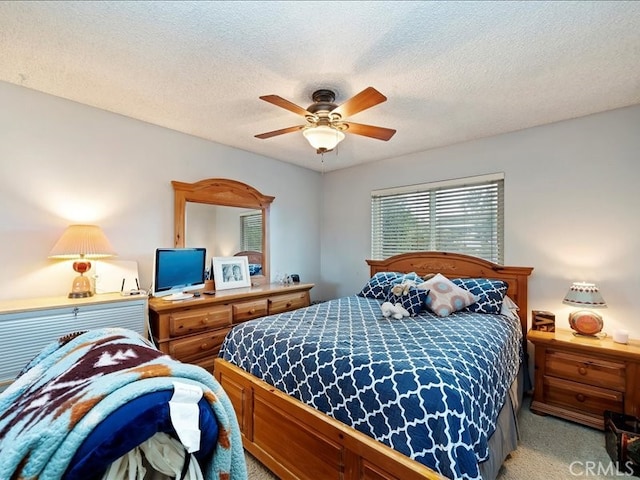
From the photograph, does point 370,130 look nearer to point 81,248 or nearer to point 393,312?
point 393,312

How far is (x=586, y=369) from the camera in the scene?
2.35 metres

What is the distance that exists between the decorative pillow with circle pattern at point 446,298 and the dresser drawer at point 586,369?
0.75 metres

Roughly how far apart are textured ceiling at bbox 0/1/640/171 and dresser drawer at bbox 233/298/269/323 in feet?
5.91

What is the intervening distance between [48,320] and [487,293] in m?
3.36

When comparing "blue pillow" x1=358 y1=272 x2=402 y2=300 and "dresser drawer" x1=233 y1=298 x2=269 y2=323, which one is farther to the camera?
"blue pillow" x1=358 y1=272 x2=402 y2=300

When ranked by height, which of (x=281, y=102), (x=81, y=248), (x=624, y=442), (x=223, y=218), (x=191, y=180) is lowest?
(x=624, y=442)

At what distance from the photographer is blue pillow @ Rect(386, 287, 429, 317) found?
2605 mm

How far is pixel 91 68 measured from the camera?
6.57ft

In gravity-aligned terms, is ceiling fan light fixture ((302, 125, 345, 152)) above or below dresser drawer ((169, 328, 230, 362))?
above

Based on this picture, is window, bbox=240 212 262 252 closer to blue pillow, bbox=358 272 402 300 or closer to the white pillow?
blue pillow, bbox=358 272 402 300

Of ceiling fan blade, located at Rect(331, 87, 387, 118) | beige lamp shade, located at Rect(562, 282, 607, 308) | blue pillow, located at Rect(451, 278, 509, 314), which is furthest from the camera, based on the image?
blue pillow, located at Rect(451, 278, 509, 314)

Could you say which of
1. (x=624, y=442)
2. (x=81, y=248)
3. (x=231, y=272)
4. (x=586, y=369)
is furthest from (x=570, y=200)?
(x=81, y=248)

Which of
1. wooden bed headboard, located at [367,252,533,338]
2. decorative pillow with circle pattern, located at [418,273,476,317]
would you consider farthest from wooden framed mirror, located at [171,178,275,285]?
decorative pillow with circle pattern, located at [418,273,476,317]

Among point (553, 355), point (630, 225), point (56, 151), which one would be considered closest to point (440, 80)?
point (630, 225)
